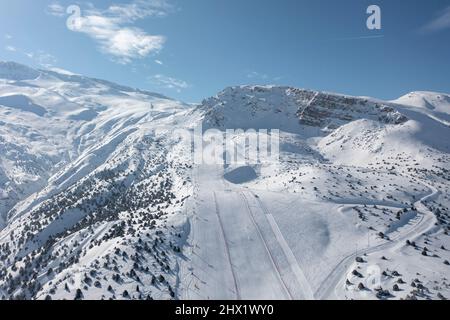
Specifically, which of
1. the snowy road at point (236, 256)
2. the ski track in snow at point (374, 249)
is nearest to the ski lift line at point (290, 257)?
the snowy road at point (236, 256)

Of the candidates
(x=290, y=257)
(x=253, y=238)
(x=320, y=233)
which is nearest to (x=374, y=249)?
(x=320, y=233)

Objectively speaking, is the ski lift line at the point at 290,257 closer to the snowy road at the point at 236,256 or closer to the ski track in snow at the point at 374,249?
the snowy road at the point at 236,256

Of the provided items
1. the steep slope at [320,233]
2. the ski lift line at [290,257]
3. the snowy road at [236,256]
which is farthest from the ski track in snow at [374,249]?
the snowy road at [236,256]

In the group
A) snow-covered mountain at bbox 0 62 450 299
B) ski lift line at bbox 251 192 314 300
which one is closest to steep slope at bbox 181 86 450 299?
ski lift line at bbox 251 192 314 300

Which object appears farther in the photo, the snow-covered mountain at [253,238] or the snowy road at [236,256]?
the snow-covered mountain at [253,238]

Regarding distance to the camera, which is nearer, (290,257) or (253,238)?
(290,257)

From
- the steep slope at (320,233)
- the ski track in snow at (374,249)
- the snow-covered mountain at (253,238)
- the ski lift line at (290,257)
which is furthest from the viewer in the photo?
the snow-covered mountain at (253,238)

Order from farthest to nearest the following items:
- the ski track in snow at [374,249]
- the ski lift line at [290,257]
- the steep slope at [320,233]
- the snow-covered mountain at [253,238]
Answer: the snow-covered mountain at [253,238] → the steep slope at [320,233] → the ski lift line at [290,257] → the ski track in snow at [374,249]

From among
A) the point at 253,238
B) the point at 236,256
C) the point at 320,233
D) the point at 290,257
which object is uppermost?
the point at 320,233

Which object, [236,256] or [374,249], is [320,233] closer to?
[374,249]

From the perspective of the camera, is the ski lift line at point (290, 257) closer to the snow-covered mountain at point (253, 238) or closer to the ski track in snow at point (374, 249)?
the snow-covered mountain at point (253, 238)

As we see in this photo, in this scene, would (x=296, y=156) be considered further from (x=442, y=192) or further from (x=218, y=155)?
(x=442, y=192)

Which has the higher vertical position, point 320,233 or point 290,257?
point 320,233
